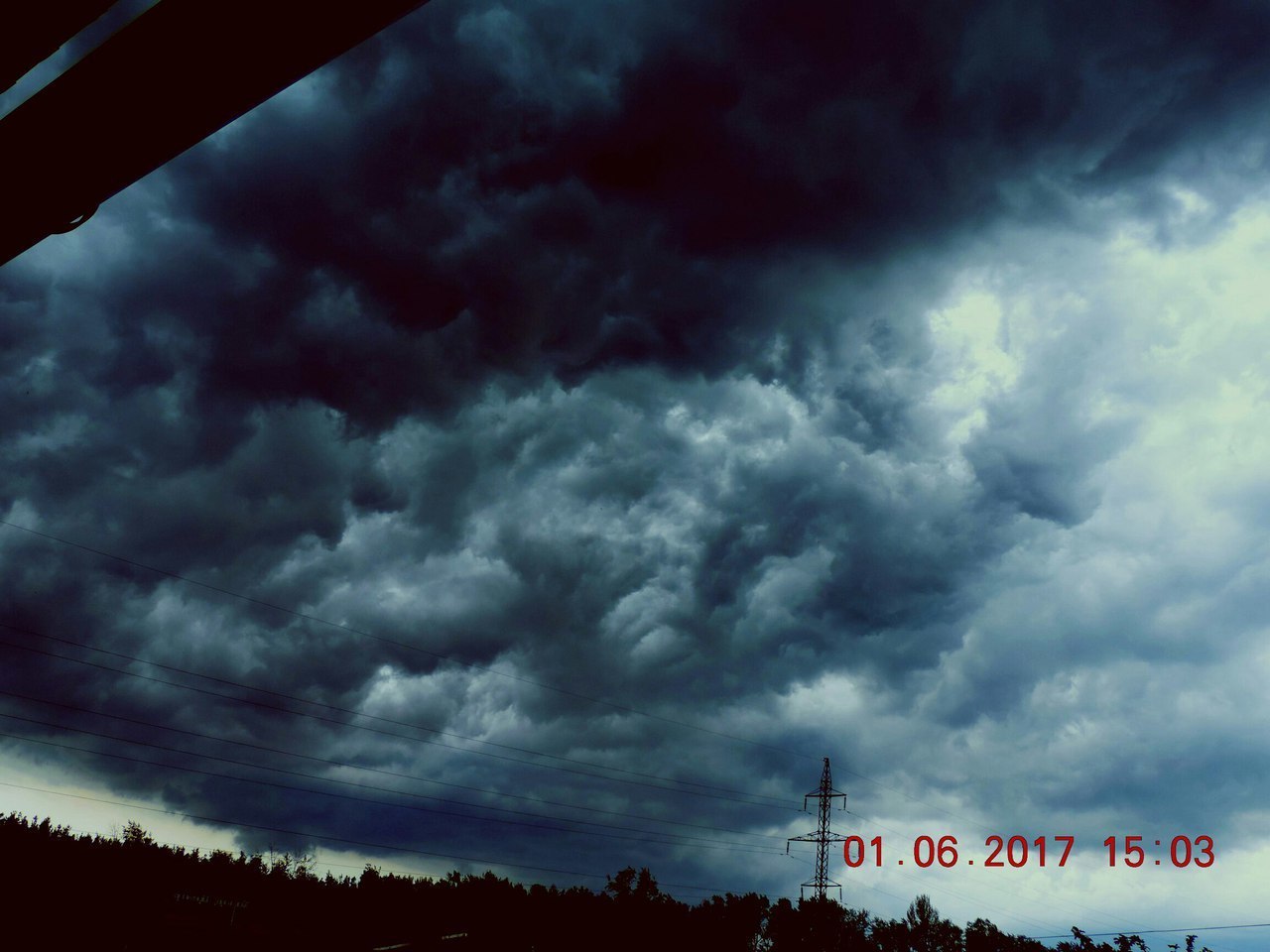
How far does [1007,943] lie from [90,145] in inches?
4444

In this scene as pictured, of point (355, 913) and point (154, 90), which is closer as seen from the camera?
point (154, 90)

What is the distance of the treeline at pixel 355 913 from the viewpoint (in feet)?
116

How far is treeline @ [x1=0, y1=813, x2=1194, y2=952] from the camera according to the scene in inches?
1388

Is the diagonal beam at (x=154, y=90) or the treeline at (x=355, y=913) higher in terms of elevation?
the diagonal beam at (x=154, y=90)

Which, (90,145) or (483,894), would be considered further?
(483,894)

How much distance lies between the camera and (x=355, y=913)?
53.2 m

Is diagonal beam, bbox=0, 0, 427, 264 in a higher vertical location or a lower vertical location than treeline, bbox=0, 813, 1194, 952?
higher

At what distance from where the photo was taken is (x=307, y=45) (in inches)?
79.7

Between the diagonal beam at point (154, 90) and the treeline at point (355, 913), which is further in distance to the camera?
the treeline at point (355, 913)

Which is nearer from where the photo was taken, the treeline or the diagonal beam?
the diagonal beam

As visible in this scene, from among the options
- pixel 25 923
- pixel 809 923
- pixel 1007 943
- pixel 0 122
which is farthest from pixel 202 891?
pixel 1007 943

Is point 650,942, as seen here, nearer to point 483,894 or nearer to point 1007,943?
point 483,894

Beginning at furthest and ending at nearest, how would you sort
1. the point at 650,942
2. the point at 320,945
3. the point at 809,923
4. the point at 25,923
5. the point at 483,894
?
the point at 809,923 < the point at 650,942 < the point at 483,894 < the point at 320,945 < the point at 25,923

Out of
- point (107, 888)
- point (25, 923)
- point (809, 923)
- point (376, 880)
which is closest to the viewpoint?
point (25, 923)
